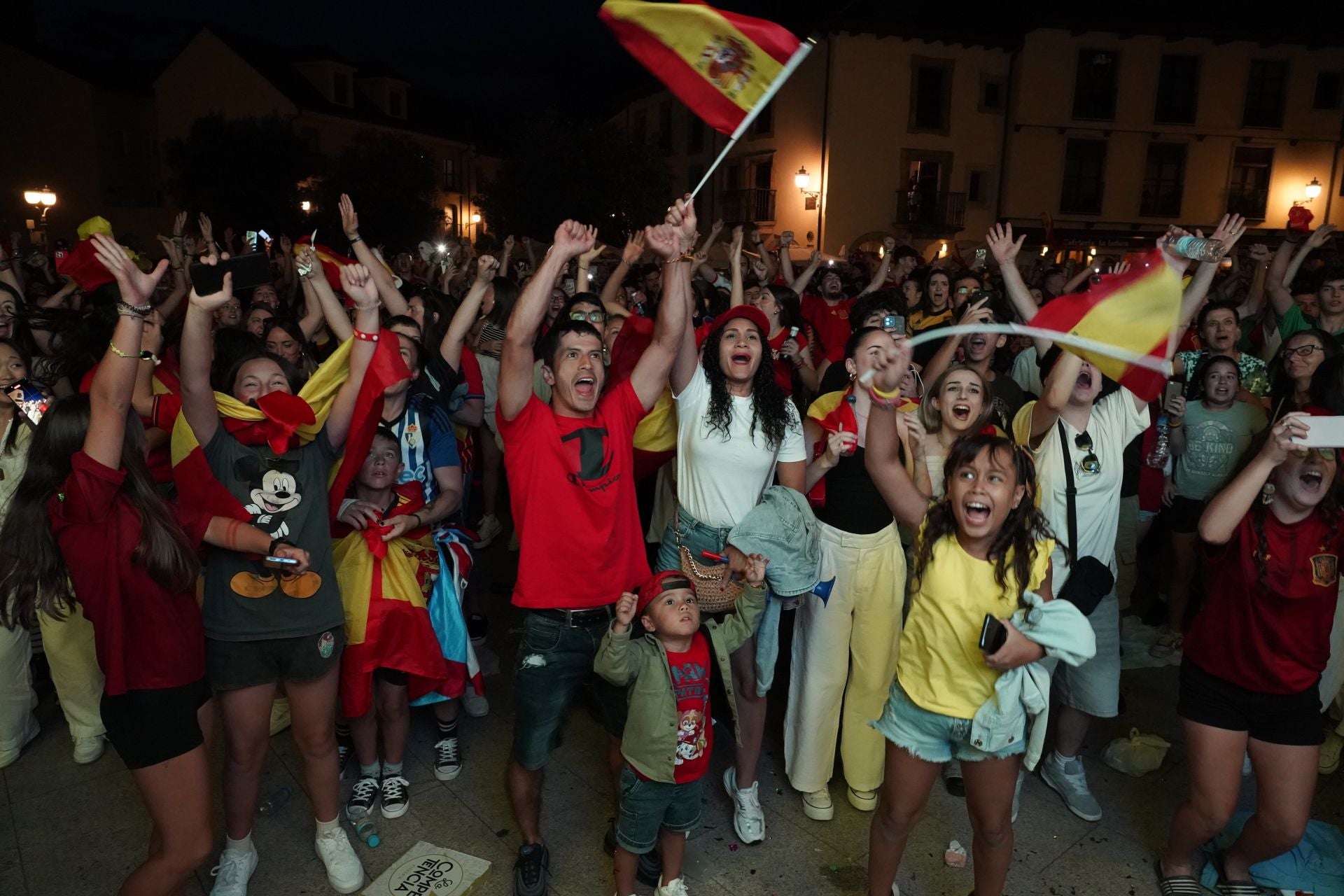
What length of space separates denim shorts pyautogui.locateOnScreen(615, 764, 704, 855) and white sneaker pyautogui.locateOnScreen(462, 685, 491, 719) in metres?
1.58

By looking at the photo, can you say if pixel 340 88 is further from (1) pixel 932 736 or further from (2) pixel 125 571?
(1) pixel 932 736

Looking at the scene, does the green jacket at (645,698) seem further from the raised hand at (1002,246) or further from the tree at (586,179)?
the tree at (586,179)

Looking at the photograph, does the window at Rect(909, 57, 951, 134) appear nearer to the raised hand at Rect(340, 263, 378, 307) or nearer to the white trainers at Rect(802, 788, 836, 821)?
the white trainers at Rect(802, 788, 836, 821)

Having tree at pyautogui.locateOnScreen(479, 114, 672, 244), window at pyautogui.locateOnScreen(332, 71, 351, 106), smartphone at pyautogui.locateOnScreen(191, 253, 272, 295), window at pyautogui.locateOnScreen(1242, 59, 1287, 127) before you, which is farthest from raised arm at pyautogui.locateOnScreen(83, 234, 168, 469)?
window at pyautogui.locateOnScreen(332, 71, 351, 106)

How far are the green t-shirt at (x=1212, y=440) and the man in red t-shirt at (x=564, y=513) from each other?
11.4ft

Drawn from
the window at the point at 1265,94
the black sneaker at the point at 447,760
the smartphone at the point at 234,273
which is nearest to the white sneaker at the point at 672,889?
the black sneaker at the point at 447,760

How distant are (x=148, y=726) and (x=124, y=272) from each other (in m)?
1.36

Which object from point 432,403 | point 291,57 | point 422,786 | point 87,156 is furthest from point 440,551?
point 291,57

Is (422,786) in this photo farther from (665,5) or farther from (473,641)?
(665,5)

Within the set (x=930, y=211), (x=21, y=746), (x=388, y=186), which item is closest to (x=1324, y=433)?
(x=21, y=746)

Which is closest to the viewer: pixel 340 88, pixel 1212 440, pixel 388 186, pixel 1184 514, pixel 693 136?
pixel 1212 440

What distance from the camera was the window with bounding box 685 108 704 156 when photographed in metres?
30.8

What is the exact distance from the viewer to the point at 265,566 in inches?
117

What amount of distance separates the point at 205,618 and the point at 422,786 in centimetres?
137
